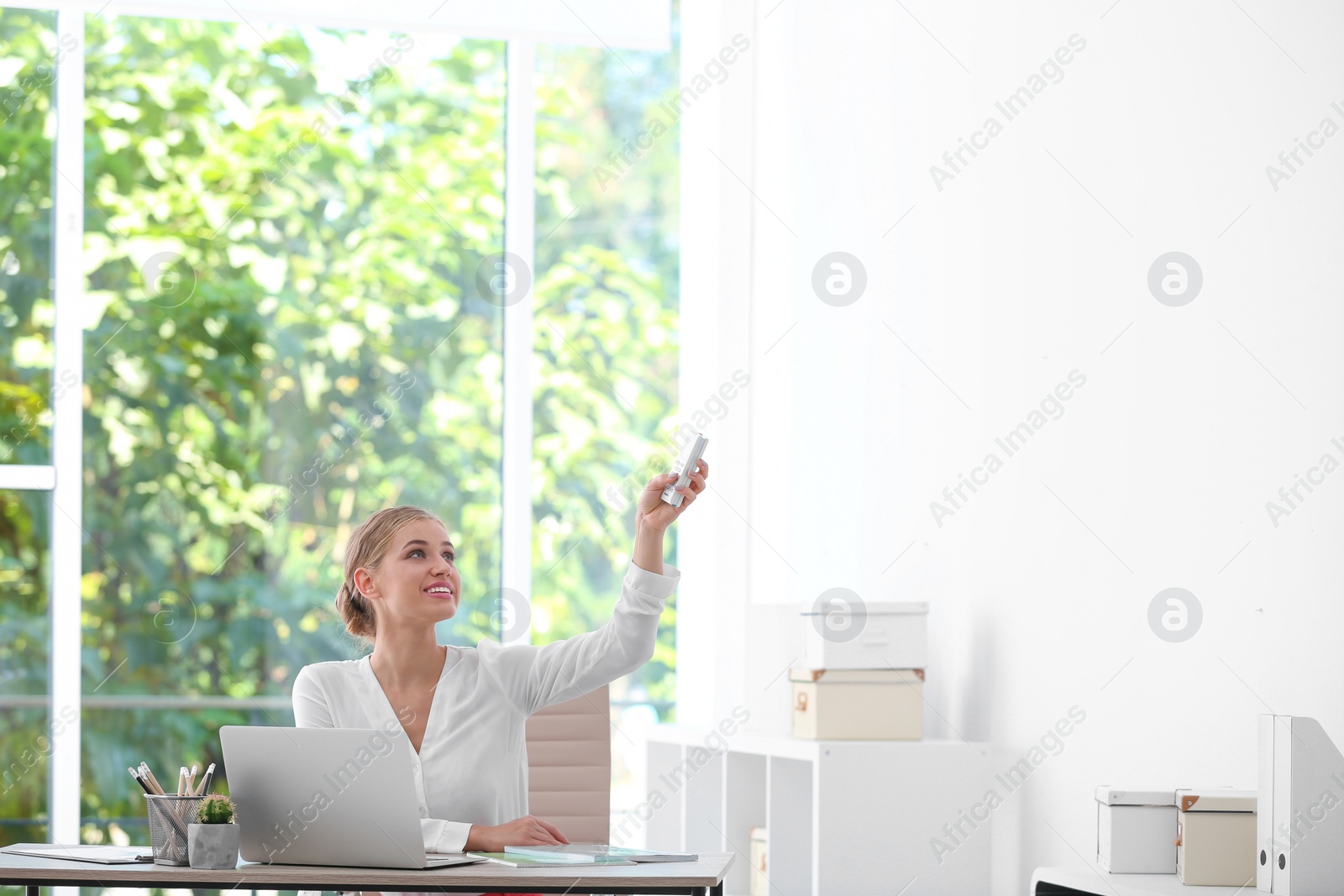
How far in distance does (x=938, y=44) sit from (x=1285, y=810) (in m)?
2.17

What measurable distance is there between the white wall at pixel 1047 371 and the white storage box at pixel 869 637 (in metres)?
0.17

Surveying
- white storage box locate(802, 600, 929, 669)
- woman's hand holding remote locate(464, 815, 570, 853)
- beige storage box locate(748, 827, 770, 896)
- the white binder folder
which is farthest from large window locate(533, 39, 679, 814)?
the white binder folder

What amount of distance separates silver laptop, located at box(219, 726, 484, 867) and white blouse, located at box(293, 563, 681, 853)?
0.38 m

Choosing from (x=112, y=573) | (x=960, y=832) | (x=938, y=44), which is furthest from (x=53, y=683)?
(x=938, y=44)

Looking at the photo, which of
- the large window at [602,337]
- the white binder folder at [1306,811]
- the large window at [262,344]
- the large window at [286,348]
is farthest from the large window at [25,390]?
the white binder folder at [1306,811]

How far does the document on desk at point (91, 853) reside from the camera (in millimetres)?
1906

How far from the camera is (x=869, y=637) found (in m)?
3.00

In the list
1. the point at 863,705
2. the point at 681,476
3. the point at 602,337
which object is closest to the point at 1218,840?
the point at 681,476

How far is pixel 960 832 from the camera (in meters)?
2.91

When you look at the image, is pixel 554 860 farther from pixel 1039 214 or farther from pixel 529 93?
pixel 529 93

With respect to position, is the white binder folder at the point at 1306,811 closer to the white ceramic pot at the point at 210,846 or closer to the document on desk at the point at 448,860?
the document on desk at the point at 448,860

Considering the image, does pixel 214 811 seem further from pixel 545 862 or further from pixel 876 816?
pixel 876 816

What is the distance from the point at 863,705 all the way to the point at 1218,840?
42.0 inches

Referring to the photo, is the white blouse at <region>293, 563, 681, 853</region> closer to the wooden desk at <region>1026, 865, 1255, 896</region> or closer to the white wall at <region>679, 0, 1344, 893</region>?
the wooden desk at <region>1026, 865, 1255, 896</region>
